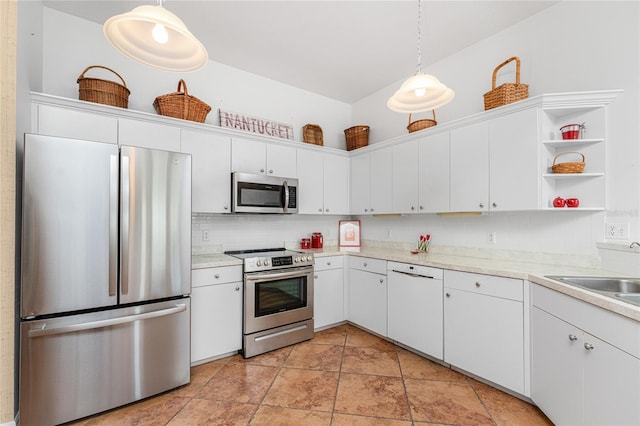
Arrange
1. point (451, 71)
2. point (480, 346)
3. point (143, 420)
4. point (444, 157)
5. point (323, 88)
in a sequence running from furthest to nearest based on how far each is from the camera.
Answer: point (323, 88)
point (451, 71)
point (444, 157)
point (480, 346)
point (143, 420)

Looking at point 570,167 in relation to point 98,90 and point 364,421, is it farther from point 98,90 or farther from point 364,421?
point 98,90

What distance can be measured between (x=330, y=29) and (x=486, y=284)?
103 inches

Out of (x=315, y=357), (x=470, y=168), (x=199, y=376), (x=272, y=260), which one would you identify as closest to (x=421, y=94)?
(x=470, y=168)

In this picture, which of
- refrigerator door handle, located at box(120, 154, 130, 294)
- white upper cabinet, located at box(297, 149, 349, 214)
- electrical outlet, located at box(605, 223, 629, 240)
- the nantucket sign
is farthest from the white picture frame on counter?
refrigerator door handle, located at box(120, 154, 130, 294)

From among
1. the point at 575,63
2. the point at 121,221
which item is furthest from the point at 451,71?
the point at 121,221

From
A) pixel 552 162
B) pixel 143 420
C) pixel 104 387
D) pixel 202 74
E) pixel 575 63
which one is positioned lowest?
pixel 143 420

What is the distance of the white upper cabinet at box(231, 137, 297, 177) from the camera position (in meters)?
3.06

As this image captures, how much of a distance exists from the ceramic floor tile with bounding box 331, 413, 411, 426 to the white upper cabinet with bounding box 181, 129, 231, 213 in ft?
6.74

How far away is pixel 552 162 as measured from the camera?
2.32 meters

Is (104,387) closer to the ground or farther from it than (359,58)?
closer to the ground

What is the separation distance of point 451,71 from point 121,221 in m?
3.46

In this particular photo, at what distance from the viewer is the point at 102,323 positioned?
186 centimetres

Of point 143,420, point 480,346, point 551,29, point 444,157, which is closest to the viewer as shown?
point 143,420

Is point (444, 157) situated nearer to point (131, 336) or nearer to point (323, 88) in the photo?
point (323, 88)
